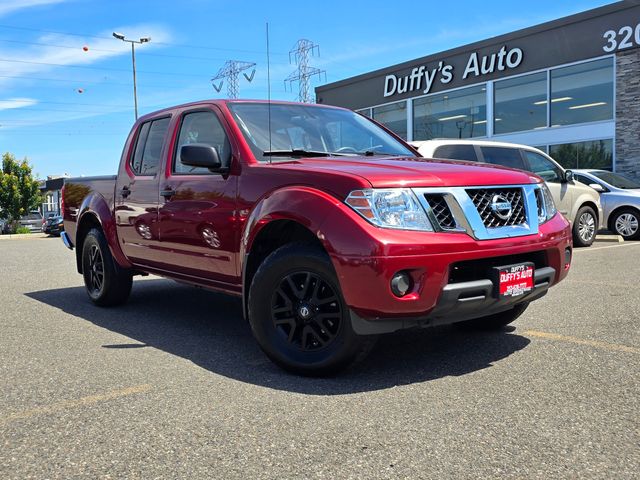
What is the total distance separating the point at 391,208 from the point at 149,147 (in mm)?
3020

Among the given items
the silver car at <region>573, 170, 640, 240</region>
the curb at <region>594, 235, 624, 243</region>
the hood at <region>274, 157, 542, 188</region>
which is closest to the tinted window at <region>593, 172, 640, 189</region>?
the silver car at <region>573, 170, 640, 240</region>

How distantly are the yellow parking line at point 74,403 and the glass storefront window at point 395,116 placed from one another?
23721 mm

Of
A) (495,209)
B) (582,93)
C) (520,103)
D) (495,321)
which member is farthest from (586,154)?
(495,209)

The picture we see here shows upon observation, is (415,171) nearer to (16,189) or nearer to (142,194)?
(142,194)

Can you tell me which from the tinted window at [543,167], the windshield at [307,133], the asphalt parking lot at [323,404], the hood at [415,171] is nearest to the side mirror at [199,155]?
the windshield at [307,133]

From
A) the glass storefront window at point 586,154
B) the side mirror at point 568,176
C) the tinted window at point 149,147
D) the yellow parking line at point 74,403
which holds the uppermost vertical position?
the glass storefront window at point 586,154

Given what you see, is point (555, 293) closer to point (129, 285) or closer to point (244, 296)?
point (244, 296)

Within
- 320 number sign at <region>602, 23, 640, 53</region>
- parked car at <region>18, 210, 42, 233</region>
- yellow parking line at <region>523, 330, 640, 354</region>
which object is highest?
320 number sign at <region>602, 23, 640, 53</region>

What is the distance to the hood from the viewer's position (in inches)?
139

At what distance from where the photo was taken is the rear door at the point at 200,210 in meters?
4.37

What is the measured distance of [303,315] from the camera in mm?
3748

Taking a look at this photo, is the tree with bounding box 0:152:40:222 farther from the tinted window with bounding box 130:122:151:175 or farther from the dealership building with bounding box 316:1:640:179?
the tinted window with bounding box 130:122:151:175

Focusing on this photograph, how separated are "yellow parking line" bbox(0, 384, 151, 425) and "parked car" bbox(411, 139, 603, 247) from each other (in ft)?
20.5

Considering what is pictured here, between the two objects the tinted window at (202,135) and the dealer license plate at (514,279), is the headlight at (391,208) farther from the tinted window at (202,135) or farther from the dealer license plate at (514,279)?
the tinted window at (202,135)
